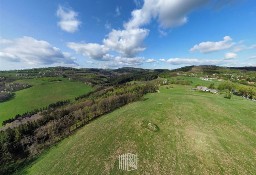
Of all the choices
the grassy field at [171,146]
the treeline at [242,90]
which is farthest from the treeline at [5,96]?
the treeline at [242,90]

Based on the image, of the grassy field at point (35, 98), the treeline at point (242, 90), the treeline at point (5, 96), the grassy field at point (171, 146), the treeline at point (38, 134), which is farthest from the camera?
the treeline at point (5, 96)

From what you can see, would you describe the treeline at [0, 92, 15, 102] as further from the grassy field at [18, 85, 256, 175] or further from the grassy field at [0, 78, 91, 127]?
the grassy field at [18, 85, 256, 175]

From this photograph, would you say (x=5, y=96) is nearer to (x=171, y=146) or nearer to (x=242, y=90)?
(x=171, y=146)

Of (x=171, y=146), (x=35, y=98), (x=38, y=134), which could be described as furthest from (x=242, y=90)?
(x=35, y=98)

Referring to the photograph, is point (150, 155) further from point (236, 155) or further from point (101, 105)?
point (101, 105)

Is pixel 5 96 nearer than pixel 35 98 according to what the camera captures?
No

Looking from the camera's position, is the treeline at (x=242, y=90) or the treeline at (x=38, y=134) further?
the treeline at (x=242, y=90)

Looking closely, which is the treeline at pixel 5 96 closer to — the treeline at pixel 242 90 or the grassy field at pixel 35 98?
the grassy field at pixel 35 98

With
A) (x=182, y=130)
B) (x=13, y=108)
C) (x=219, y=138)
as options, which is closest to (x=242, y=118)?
(x=219, y=138)

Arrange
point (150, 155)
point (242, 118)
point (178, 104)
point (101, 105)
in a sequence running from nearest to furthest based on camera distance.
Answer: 1. point (150, 155)
2. point (242, 118)
3. point (178, 104)
4. point (101, 105)
